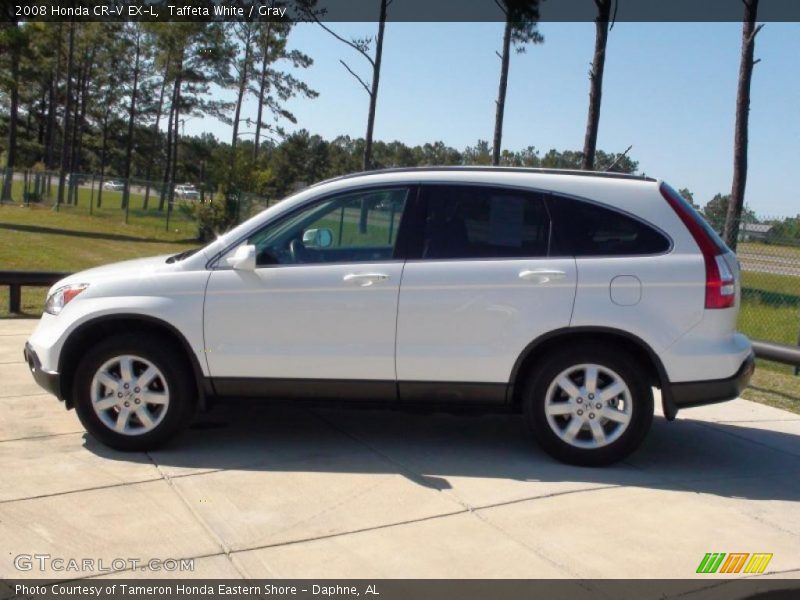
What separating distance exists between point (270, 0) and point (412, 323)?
28406 mm

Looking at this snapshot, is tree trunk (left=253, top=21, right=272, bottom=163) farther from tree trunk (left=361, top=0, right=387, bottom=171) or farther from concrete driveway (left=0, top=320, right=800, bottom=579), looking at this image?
concrete driveway (left=0, top=320, right=800, bottom=579)

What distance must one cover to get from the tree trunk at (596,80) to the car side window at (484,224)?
514 inches

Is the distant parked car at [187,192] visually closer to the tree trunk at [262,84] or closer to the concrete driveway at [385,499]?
the tree trunk at [262,84]

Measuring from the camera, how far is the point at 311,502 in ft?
16.0

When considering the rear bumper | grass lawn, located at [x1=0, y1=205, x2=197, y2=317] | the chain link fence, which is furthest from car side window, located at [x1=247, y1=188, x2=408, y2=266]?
grass lawn, located at [x1=0, y1=205, x2=197, y2=317]

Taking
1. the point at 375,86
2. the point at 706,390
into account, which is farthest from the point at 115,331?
the point at 375,86

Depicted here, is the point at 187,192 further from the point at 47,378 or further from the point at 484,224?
the point at 484,224

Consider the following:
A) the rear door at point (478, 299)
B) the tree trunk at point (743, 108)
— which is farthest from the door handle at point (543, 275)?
the tree trunk at point (743, 108)

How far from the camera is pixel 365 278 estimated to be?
5.46 metres

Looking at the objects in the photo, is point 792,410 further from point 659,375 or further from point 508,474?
point 508,474

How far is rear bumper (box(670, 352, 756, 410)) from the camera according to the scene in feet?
17.6

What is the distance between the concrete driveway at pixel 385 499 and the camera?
165 inches
